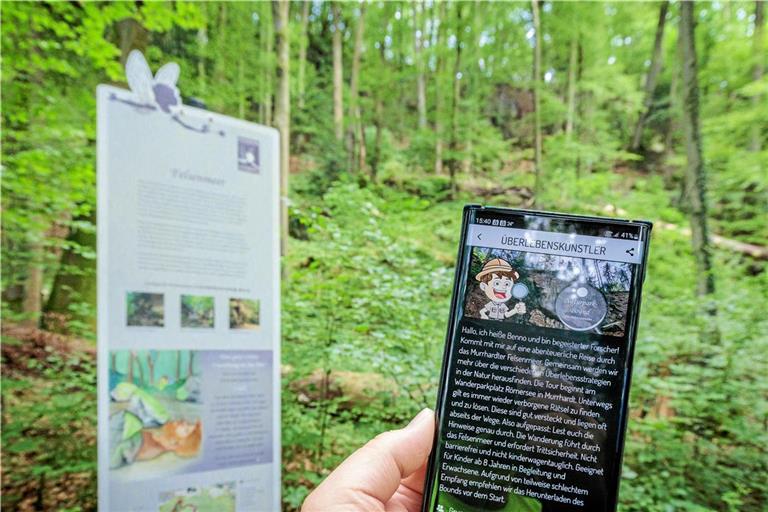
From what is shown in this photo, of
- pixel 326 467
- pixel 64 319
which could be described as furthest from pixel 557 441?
pixel 64 319

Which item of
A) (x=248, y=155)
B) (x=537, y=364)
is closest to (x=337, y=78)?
(x=248, y=155)

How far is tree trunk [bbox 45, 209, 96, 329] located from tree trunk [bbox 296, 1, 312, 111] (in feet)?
4.70

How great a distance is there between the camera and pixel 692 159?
294cm

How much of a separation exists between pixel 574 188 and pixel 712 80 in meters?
0.92

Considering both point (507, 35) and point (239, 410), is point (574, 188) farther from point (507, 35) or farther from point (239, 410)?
point (239, 410)

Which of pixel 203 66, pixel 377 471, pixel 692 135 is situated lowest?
pixel 377 471

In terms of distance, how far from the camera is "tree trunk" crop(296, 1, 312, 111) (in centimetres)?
338

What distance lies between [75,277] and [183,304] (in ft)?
5.20

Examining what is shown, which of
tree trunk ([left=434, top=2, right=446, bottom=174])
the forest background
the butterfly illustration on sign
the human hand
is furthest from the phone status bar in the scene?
tree trunk ([left=434, top=2, right=446, bottom=174])

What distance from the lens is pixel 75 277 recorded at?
298cm

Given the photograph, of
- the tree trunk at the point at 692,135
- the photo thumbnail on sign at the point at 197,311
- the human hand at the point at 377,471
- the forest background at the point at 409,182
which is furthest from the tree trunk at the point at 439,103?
the human hand at the point at 377,471

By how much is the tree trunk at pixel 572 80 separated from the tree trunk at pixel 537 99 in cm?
18

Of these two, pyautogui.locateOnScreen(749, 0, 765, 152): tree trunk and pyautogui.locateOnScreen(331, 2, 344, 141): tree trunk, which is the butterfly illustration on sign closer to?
pyautogui.locateOnScreen(331, 2, 344, 141): tree trunk

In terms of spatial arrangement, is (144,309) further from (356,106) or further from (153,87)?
(356,106)
